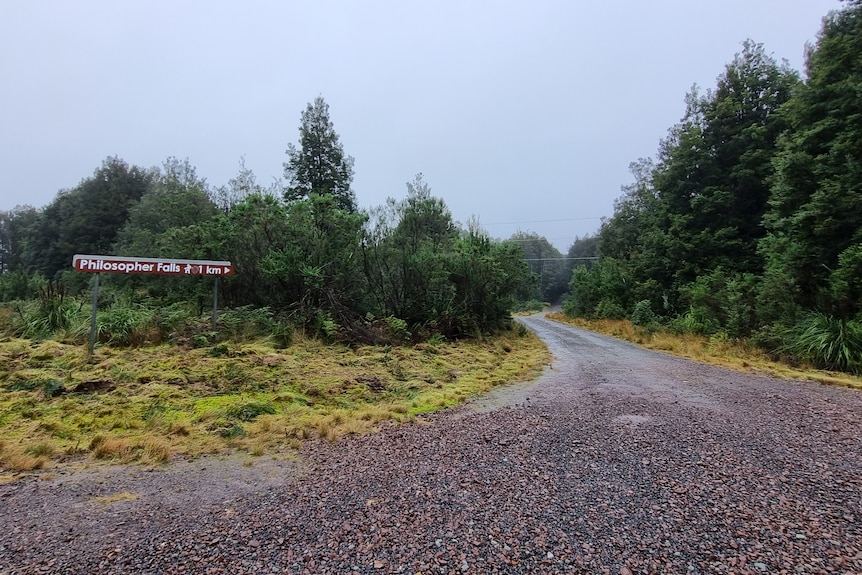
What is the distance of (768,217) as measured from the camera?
41.2 feet

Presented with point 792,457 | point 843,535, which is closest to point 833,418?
point 792,457

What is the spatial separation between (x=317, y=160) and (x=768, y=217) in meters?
21.1

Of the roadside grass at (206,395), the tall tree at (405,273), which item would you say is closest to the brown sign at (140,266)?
the roadside grass at (206,395)

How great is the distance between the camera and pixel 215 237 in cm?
1306

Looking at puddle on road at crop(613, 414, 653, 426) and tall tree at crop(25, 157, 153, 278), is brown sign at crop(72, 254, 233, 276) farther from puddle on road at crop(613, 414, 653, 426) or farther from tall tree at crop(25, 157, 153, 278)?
tall tree at crop(25, 157, 153, 278)

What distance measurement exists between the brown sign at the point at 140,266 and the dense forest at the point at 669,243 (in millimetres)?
2023

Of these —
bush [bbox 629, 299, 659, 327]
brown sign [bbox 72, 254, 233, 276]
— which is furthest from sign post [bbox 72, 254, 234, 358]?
bush [bbox 629, 299, 659, 327]

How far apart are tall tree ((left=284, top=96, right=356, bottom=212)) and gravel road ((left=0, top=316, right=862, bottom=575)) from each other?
21993 millimetres

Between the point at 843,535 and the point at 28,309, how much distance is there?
15.4 m

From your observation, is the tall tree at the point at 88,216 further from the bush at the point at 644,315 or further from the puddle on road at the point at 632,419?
the puddle on road at the point at 632,419

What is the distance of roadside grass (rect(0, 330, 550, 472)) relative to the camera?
171 inches

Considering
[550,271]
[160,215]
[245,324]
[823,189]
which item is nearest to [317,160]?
[160,215]

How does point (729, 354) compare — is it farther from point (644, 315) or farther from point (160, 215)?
point (160, 215)

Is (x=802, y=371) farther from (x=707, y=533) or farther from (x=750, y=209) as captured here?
(x=750, y=209)
